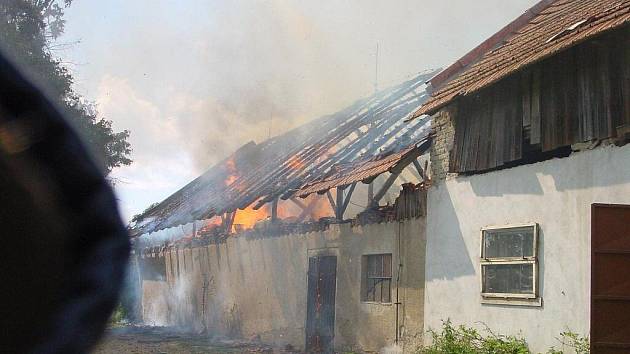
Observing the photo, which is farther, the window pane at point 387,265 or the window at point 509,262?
the window pane at point 387,265

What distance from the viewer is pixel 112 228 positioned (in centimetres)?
1867

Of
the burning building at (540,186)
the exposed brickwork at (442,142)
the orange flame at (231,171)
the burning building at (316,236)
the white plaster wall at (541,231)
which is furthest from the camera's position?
the orange flame at (231,171)

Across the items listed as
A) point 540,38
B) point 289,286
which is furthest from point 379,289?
point 540,38

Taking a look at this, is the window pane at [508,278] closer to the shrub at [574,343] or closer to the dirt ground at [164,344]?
the shrub at [574,343]

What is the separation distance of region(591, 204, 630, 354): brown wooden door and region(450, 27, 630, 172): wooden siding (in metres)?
1.64

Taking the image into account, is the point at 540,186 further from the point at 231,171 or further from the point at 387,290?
the point at 231,171

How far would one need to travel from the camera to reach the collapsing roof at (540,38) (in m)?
8.14

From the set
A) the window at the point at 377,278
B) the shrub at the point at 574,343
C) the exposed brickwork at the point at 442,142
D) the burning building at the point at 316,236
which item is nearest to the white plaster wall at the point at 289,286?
the burning building at the point at 316,236

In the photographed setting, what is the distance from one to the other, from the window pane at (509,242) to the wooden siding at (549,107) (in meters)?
0.98

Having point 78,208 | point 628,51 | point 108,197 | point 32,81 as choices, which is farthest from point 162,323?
point 628,51

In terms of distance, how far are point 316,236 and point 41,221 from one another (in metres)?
5.85

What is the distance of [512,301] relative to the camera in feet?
30.6

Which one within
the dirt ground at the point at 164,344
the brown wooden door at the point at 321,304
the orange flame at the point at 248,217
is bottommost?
the dirt ground at the point at 164,344

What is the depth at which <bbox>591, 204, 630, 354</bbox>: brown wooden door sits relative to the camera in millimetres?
6500
